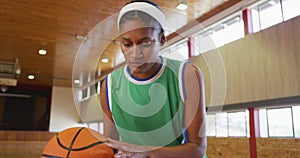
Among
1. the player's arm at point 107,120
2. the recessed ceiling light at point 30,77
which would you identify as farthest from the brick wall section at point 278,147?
the recessed ceiling light at point 30,77

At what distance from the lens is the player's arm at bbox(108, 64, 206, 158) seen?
52 centimetres

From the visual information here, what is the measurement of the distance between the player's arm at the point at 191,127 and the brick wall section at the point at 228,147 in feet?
9.87

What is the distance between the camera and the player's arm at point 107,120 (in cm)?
70

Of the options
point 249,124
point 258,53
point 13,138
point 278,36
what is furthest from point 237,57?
point 13,138

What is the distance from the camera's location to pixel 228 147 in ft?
11.7

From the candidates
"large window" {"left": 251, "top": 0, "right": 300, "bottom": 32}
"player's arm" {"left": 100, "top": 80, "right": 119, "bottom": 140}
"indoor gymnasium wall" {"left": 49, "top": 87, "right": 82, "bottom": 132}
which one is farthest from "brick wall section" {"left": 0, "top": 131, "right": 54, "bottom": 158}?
"player's arm" {"left": 100, "top": 80, "right": 119, "bottom": 140}

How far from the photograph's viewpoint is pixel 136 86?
2.19 ft

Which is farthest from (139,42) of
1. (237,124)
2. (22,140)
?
(22,140)

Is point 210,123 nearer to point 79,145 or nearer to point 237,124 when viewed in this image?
point 79,145

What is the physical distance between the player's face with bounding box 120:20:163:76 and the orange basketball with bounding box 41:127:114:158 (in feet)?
0.63

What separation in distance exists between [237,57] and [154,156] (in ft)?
10.2

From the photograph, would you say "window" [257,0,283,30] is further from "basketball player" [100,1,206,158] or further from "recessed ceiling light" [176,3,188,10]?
"basketball player" [100,1,206,158]

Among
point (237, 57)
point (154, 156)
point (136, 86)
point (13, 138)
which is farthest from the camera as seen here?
point (13, 138)

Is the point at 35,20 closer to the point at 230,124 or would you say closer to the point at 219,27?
the point at 219,27
